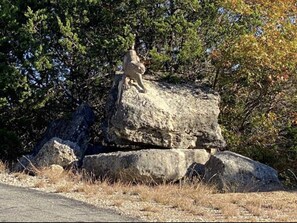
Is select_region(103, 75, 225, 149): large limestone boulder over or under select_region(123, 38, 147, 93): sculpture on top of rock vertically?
under

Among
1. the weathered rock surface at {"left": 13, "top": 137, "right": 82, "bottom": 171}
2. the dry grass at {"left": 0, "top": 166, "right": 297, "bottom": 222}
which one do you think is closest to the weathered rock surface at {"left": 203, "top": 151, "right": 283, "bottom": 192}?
the dry grass at {"left": 0, "top": 166, "right": 297, "bottom": 222}

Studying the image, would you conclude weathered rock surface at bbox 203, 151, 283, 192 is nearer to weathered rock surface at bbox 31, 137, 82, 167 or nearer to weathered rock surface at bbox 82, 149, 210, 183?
weathered rock surface at bbox 82, 149, 210, 183

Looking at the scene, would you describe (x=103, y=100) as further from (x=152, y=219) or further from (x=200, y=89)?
(x=152, y=219)

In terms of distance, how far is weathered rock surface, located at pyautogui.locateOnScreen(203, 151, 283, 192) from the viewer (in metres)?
14.0

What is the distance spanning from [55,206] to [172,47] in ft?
33.6

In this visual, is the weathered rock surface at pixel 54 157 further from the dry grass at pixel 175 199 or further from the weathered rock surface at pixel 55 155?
the dry grass at pixel 175 199

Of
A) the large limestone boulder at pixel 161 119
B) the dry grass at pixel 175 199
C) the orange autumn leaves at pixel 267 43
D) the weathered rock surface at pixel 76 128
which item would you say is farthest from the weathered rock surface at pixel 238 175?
the weathered rock surface at pixel 76 128

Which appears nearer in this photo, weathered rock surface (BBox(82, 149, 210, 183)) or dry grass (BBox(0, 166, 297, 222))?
dry grass (BBox(0, 166, 297, 222))

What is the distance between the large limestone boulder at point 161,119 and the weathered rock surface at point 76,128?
1.38 metres

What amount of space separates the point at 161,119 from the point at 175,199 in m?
4.81

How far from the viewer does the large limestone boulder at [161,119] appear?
51.8 ft

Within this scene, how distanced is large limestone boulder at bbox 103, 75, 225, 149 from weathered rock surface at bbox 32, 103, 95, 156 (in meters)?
1.38

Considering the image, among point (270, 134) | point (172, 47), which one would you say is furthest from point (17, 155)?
point (270, 134)

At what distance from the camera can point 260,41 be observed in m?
17.3
